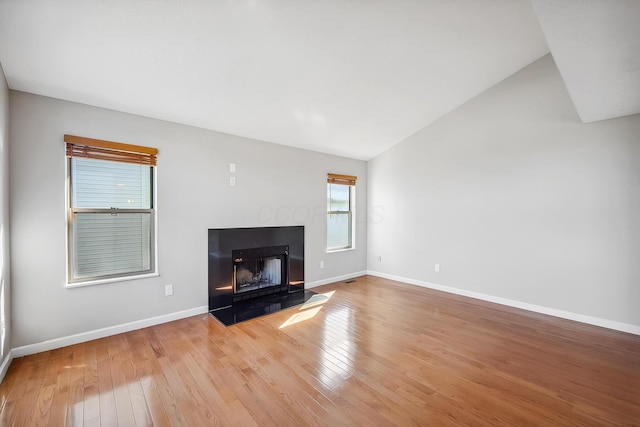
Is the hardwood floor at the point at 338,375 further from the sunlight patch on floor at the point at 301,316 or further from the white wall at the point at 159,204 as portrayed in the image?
the white wall at the point at 159,204

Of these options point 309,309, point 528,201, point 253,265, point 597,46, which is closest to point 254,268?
point 253,265

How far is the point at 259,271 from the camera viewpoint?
3990 millimetres

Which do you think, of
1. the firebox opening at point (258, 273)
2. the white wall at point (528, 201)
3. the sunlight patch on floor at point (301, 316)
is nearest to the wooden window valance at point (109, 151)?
the firebox opening at point (258, 273)

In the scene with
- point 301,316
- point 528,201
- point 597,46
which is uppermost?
point 597,46

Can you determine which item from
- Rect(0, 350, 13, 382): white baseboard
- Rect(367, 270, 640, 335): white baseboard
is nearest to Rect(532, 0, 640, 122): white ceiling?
Rect(367, 270, 640, 335): white baseboard

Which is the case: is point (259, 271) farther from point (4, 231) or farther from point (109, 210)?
point (4, 231)

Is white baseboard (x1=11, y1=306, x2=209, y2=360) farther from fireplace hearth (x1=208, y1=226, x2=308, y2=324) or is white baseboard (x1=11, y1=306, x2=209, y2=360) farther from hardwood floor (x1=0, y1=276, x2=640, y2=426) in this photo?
fireplace hearth (x1=208, y1=226, x2=308, y2=324)

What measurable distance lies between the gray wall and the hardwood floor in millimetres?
317

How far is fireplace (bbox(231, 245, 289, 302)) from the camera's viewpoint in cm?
370

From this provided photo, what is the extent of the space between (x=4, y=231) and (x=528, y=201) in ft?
17.8

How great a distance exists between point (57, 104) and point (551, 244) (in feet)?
18.3

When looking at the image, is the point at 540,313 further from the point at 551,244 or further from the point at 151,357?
the point at 151,357

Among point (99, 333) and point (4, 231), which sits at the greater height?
point (4, 231)

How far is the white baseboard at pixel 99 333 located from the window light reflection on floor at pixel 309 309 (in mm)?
1140
